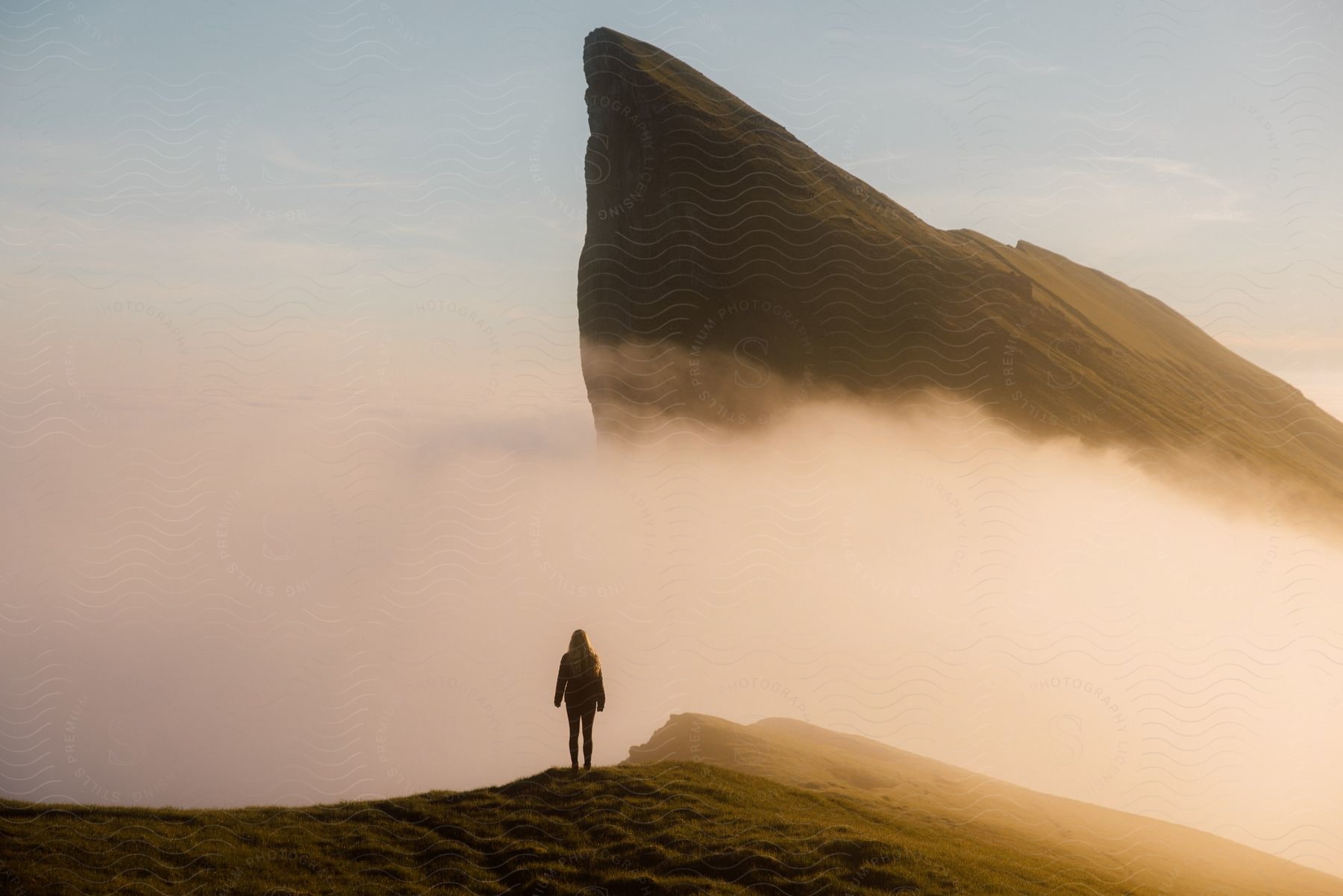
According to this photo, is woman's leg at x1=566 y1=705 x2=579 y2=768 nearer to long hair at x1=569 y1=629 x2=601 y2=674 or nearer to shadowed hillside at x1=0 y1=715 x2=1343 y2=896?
shadowed hillside at x1=0 y1=715 x2=1343 y2=896

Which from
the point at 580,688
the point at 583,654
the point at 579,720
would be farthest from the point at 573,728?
the point at 583,654

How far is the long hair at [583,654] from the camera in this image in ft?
89.7

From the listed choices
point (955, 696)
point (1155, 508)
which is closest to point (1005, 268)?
Answer: point (1155, 508)

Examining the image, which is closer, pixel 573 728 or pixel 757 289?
pixel 573 728

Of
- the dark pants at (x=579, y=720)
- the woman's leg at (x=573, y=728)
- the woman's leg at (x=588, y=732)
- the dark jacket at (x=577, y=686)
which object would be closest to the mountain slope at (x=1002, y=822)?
the woman's leg at (x=588, y=732)

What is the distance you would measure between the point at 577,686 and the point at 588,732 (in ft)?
4.74

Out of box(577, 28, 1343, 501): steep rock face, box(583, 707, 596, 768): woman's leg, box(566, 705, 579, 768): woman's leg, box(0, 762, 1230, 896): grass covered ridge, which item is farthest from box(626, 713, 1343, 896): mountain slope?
box(577, 28, 1343, 501): steep rock face

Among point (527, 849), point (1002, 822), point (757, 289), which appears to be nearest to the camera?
point (527, 849)

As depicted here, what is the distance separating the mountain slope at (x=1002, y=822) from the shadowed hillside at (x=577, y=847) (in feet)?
0.74

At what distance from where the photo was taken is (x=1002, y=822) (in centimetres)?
3475

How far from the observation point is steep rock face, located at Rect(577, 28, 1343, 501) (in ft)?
339

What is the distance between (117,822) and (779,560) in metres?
80.2

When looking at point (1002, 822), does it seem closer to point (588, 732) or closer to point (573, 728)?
point (588, 732)

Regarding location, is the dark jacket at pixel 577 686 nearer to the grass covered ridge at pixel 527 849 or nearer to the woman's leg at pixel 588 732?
the woman's leg at pixel 588 732
